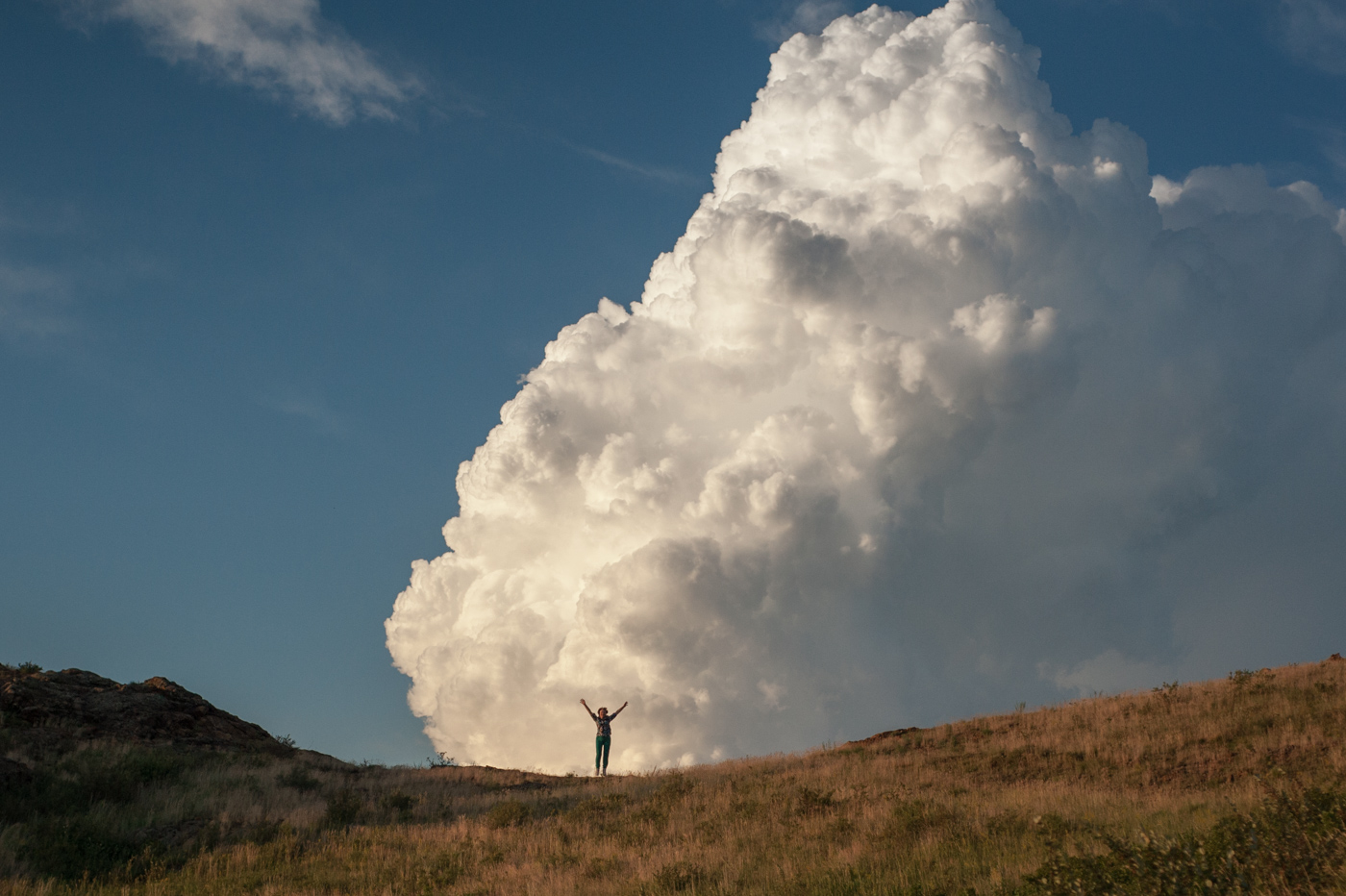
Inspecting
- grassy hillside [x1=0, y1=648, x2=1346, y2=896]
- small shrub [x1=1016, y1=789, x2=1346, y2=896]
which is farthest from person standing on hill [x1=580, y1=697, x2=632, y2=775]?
small shrub [x1=1016, y1=789, x2=1346, y2=896]

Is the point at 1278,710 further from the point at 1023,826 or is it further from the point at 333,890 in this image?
the point at 333,890

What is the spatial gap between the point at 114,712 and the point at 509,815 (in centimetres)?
1696

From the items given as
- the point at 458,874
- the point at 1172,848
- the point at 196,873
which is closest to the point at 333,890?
the point at 458,874

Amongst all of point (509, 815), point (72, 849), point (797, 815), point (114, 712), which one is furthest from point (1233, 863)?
point (114, 712)

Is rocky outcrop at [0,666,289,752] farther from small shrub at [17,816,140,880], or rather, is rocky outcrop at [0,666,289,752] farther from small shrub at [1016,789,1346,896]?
small shrub at [1016,789,1346,896]

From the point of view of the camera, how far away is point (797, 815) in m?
16.3

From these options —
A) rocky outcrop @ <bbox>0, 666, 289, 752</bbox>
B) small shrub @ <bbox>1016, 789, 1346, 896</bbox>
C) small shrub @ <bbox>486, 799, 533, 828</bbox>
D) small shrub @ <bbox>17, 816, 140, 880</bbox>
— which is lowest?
small shrub @ <bbox>1016, 789, 1346, 896</bbox>

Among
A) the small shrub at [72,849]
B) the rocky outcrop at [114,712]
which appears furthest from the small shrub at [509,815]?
the rocky outcrop at [114,712]

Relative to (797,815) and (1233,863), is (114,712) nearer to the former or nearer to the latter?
(797,815)

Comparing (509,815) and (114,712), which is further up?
(114,712)

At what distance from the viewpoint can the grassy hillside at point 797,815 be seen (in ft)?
31.2

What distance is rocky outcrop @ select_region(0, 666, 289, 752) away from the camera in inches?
1016

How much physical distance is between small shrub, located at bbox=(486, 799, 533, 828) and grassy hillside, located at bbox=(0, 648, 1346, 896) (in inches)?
3.2

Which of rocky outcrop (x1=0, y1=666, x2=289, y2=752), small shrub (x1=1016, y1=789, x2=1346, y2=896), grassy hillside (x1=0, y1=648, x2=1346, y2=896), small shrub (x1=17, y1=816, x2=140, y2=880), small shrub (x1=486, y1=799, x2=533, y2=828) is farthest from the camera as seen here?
rocky outcrop (x1=0, y1=666, x2=289, y2=752)
